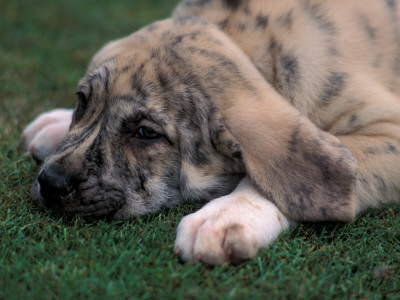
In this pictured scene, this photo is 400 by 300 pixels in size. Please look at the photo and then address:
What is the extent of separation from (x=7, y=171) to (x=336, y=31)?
249cm

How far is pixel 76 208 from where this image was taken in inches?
124

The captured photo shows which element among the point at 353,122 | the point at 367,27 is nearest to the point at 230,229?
the point at 353,122

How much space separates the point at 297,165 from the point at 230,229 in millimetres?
639

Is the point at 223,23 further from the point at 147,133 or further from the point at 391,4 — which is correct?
the point at 391,4

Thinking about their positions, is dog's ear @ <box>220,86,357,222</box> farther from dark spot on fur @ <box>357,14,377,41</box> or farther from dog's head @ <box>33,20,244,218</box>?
dark spot on fur @ <box>357,14,377,41</box>

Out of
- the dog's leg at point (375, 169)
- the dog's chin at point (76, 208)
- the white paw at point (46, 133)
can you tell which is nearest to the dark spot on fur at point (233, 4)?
the dog's leg at point (375, 169)

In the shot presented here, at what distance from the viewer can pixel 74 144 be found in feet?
11.1

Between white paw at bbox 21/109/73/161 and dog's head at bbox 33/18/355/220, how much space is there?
0.54 meters

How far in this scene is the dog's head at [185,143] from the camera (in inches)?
124

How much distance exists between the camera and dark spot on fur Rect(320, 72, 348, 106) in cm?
370

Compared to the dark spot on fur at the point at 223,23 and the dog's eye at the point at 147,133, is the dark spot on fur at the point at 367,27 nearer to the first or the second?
the dark spot on fur at the point at 223,23

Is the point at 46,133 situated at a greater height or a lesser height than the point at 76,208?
greater

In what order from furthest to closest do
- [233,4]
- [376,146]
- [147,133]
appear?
[233,4] < [376,146] < [147,133]

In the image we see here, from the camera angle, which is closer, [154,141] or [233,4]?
[154,141]
